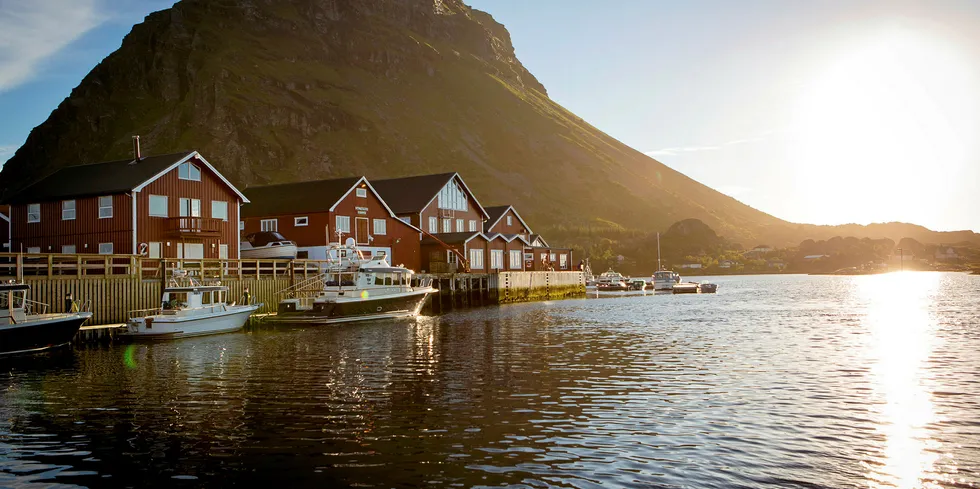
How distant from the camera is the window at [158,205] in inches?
2058

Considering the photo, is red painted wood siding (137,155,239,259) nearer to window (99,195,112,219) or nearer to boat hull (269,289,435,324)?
window (99,195,112,219)

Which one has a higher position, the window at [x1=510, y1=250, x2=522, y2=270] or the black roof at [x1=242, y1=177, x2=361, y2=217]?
the black roof at [x1=242, y1=177, x2=361, y2=217]

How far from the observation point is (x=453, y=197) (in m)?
92.9

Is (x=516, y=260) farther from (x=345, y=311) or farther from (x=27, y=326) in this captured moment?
(x=27, y=326)

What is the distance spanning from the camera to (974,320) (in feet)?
166

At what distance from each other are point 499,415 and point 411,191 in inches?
2968

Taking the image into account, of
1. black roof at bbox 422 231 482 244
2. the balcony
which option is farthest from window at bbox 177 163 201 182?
black roof at bbox 422 231 482 244

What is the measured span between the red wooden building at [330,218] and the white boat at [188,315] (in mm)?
23418

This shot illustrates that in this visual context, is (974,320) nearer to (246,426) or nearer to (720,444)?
(720,444)

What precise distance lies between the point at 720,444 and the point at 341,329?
33.8 metres

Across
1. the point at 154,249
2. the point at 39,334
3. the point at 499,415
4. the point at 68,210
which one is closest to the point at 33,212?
the point at 68,210

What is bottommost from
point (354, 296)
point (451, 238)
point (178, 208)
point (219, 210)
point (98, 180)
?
point (354, 296)

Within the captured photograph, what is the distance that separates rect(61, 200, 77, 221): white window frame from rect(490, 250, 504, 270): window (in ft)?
149

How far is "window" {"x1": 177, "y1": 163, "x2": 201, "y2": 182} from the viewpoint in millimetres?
54250
